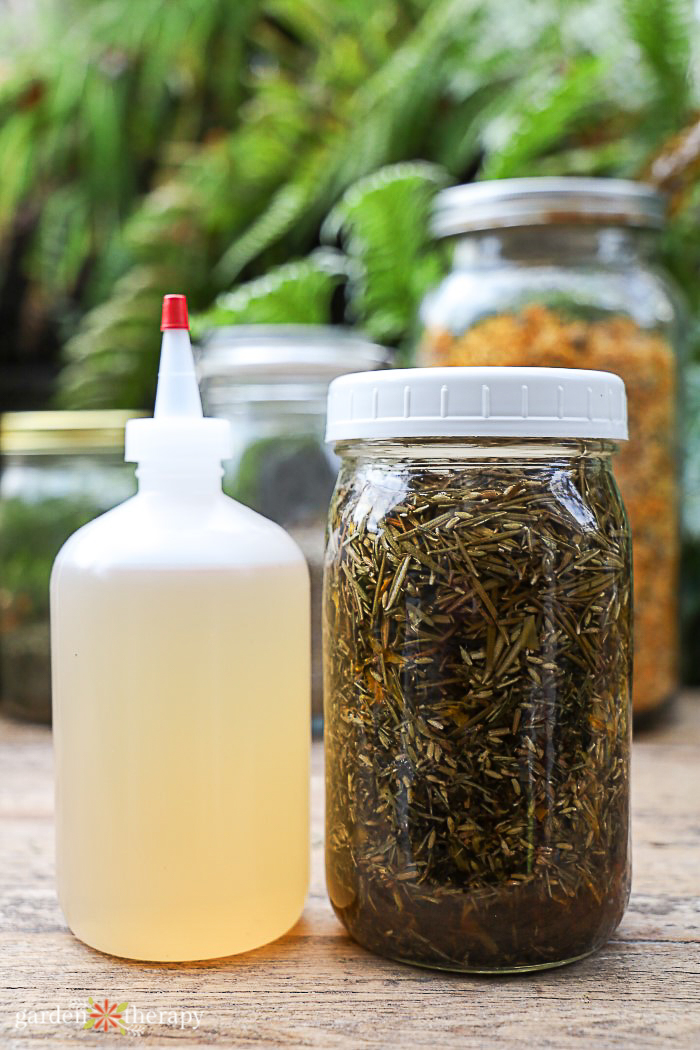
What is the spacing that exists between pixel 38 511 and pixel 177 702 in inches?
24.3

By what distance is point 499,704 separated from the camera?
0.52m

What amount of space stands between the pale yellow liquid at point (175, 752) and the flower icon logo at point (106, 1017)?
0.15ft

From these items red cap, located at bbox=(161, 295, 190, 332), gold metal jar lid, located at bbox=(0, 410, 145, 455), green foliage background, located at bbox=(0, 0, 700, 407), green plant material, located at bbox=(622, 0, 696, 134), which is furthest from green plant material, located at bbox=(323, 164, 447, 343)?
red cap, located at bbox=(161, 295, 190, 332)

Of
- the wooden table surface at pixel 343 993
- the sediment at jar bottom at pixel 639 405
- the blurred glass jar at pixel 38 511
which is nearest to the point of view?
the wooden table surface at pixel 343 993

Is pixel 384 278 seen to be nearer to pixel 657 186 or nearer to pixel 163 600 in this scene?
pixel 657 186

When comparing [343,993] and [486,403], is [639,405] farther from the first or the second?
[343,993]

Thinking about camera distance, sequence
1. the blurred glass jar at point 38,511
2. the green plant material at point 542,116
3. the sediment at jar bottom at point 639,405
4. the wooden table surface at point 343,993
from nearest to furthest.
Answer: the wooden table surface at point 343,993 → the sediment at jar bottom at point 639,405 → the blurred glass jar at point 38,511 → the green plant material at point 542,116

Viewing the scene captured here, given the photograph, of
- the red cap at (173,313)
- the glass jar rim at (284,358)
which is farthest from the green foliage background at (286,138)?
the red cap at (173,313)

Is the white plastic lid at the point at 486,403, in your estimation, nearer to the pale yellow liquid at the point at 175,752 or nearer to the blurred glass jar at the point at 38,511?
the pale yellow liquid at the point at 175,752

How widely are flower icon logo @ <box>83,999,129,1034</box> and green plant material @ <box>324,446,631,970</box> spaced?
139 mm

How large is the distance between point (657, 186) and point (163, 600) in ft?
3.03

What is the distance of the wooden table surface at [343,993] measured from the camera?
0.51 meters

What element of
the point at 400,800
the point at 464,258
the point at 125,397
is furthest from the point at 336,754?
the point at 125,397

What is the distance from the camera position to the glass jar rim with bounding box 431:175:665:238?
102 cm
